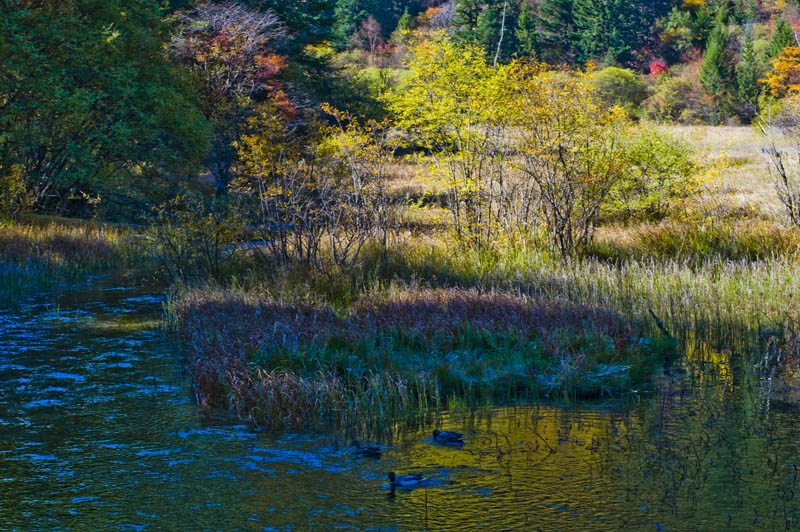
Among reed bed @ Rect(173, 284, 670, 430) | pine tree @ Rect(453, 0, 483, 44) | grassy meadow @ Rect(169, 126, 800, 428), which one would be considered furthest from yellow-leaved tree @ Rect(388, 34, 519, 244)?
pine tree @ Rect(453, 0, 483, 44)

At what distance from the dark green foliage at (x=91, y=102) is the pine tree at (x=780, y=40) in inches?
1717

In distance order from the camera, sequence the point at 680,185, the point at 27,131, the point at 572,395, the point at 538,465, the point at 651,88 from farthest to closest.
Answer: the point at 651,88
the point at 27,131
the point at 680,185
the point at 572,395
the point at 538,465

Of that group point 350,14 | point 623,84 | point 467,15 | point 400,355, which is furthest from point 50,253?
point 350,14

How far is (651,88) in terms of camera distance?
2247 inches

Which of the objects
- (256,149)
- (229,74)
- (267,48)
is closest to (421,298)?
(256,149)

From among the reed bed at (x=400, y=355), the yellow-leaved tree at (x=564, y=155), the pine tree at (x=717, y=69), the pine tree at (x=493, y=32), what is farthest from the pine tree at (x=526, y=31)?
the reed bed at (x=400, y=355)

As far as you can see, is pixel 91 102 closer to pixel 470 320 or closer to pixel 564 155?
pixel 564 155

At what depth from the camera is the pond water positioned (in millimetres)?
5320

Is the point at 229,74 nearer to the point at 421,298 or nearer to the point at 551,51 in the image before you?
the point at 421,298

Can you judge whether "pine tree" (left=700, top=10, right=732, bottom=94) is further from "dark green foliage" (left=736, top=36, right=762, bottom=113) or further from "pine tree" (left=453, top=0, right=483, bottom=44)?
"pine tree" (left=453, top=0, right=483, bottom=44)

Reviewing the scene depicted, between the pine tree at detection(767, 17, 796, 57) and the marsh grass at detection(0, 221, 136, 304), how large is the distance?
1927 inches

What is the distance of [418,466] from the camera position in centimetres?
621

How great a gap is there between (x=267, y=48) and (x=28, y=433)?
28004 mm

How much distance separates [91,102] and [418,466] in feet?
58.9
